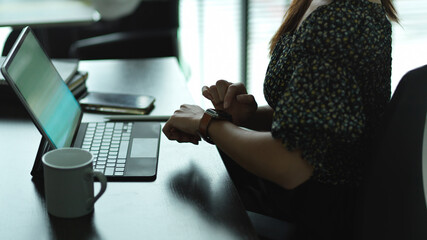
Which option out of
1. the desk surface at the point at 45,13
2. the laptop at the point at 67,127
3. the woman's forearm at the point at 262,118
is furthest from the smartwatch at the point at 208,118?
the desk surface at the point at 45,13

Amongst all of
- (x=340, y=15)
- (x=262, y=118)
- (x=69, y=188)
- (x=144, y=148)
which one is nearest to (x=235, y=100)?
(x=262, y=118)

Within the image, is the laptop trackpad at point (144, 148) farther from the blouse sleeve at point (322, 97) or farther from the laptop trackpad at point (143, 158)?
the blouse sleeve at point (322, 97)

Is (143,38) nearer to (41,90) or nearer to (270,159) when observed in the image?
(41,90)

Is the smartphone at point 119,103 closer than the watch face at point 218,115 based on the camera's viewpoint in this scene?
No

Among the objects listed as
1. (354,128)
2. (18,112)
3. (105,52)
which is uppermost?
(354,128)

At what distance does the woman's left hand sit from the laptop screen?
0.23m

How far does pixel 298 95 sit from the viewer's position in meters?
0.83

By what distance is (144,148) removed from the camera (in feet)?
3.46

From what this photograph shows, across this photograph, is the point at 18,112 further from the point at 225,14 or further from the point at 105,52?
the point at 225,14

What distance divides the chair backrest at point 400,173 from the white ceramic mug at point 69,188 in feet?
1.62

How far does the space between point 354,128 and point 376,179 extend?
11cm

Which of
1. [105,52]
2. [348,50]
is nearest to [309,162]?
[348,50]

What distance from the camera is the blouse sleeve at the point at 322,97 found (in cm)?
82

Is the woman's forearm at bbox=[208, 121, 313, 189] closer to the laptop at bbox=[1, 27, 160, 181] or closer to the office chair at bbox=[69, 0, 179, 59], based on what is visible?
the laptop at bbox=[1, 27, 160, 181]
